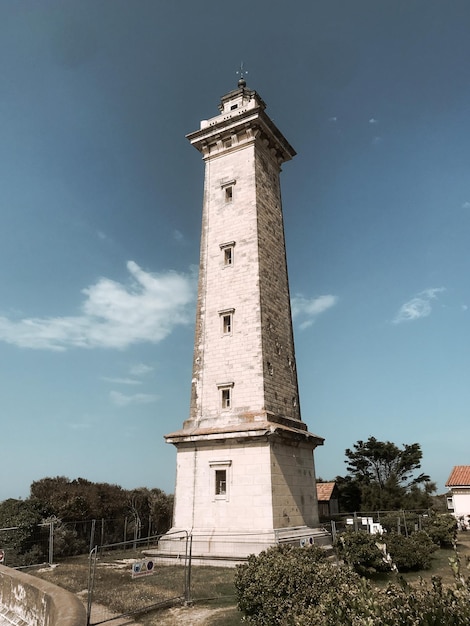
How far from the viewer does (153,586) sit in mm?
11602

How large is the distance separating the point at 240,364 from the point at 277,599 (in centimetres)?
1115

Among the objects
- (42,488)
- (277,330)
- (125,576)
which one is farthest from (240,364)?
(42,488)

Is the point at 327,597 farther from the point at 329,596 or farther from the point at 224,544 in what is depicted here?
the point at 224,544

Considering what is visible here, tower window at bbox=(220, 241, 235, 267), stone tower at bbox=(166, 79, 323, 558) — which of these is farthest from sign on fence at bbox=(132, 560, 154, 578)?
tower window at bbox=(220, 241, 235, 267)

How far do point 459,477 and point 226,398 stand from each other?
98.4 ft

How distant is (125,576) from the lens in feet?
43.5

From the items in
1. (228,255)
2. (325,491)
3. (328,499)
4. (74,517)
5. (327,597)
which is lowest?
(327,597)

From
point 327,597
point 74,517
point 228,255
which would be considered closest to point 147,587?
point 327,597

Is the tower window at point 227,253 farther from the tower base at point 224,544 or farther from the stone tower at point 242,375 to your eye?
the tower base at point 224,544

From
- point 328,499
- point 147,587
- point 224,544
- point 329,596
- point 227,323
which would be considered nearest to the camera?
point 329,596

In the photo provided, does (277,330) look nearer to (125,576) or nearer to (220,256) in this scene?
(220,256)

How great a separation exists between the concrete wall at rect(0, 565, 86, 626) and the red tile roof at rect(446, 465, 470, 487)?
122 feet

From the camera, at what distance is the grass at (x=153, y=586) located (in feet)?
31.4

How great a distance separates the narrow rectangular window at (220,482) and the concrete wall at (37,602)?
8216mm
